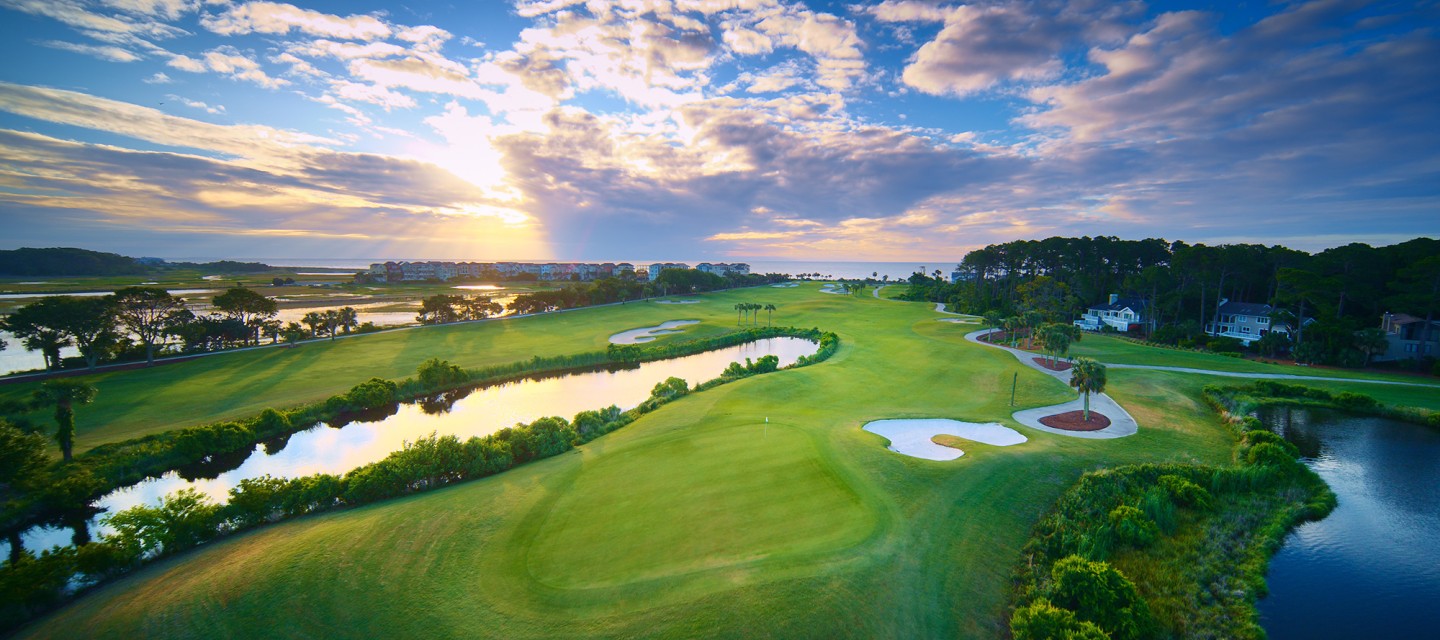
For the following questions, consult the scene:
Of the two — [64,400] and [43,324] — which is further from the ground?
[43,324]

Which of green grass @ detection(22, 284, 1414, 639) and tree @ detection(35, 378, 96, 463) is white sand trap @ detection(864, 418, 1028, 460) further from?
tree @ detection(35, 378, 96, 463)

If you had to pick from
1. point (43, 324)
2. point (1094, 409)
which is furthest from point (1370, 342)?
point (43, 324)

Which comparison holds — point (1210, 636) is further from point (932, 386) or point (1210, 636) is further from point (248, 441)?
point (248, 441)

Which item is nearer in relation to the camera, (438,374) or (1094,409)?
(1094,409)

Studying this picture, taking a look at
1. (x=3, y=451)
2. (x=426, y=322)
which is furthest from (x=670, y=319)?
(x=3, y=451)

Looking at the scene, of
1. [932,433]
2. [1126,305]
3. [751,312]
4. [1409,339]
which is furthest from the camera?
[751,312]

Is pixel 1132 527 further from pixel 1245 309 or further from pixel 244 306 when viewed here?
pixel 244 306
